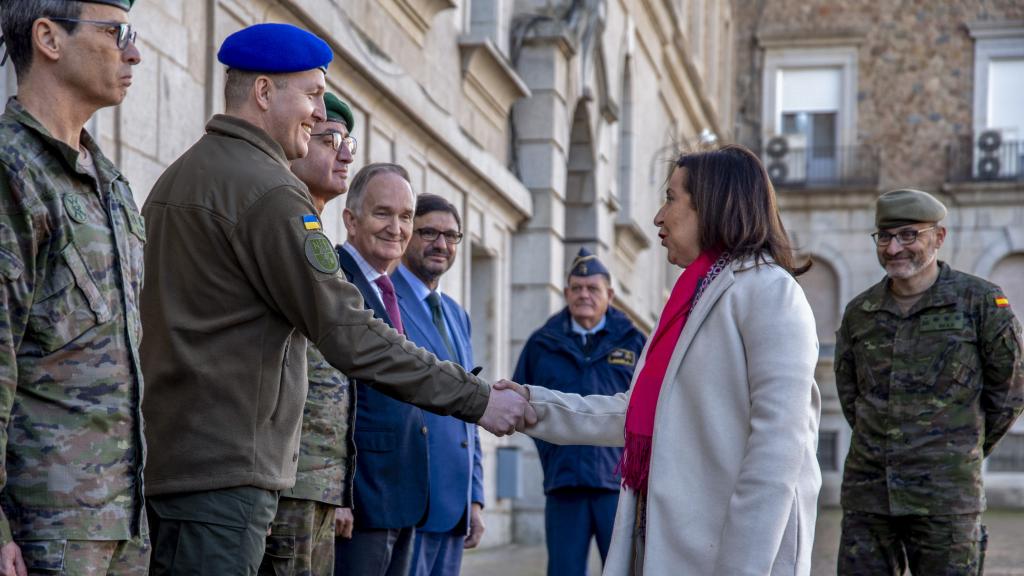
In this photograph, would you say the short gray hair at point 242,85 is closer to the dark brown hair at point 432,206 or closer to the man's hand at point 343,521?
the man's hand at point 343,521

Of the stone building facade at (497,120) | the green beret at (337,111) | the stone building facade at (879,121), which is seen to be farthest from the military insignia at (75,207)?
the stone building facade at (879,121)

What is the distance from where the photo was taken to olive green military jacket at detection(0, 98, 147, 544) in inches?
120

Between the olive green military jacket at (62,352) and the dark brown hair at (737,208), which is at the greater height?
the dark brown hair at (737,208)

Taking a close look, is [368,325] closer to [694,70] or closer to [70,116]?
[70,116]

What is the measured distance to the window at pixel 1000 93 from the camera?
3147 centimetres

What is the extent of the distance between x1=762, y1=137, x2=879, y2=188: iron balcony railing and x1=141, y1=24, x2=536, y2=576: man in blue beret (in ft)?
93.6

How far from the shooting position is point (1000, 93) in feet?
105

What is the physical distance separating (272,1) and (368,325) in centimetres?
438

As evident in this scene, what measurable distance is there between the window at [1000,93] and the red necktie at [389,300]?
2748cm

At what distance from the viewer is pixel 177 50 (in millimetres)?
6918

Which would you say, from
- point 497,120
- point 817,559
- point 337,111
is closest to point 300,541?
point 337,111

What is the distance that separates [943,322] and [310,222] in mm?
3424

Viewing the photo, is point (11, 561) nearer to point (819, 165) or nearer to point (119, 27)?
point (119, 27)

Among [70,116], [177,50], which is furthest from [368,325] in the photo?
[177,50]
